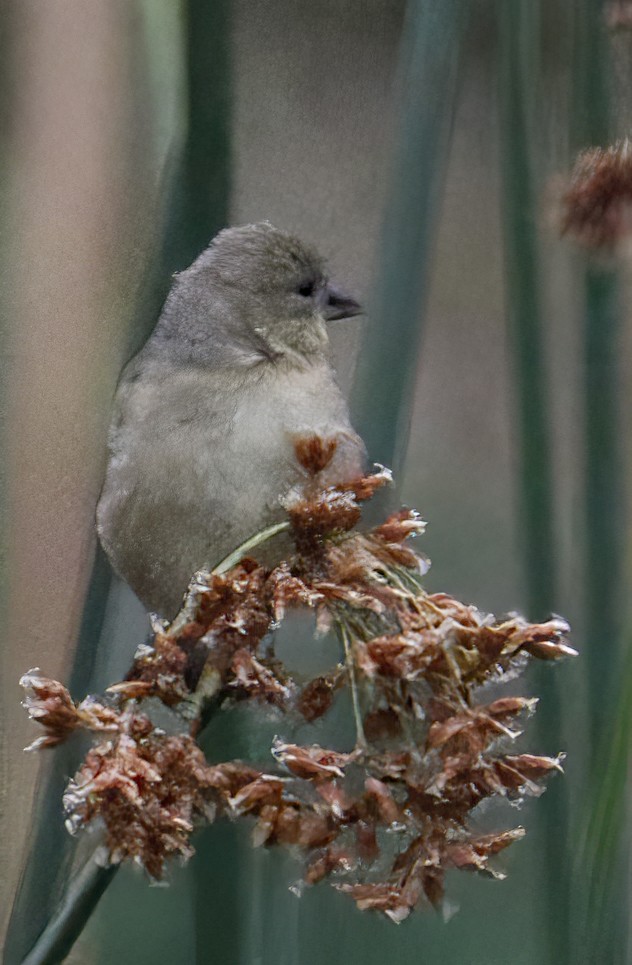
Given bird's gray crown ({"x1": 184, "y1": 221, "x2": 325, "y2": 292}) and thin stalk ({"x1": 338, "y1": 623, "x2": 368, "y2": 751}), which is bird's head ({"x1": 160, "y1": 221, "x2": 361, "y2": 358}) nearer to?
bird's gray crown ({"x1": 184, "y1": 221, "x2": 325, "y2": 292})

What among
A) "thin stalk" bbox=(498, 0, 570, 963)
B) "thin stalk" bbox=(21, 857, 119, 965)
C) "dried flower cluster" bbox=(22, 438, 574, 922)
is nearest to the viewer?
"dried flower cluster" bbox=(22, 438, 574, 922)

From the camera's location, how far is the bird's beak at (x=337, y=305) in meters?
0.83

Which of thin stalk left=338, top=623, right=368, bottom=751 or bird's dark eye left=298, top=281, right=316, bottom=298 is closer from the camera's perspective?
thin stalk left=338, top=623, right=368, bottom=751

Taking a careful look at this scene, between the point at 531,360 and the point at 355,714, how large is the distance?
0.36 meters

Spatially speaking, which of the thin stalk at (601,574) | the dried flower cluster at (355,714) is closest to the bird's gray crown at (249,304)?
the dried flower cluster at (355,714)

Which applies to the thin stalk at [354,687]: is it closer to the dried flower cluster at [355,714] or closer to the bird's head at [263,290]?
the dried flower cluster at [355,714]

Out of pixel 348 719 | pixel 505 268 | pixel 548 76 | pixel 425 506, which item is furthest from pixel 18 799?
pixel 548 76

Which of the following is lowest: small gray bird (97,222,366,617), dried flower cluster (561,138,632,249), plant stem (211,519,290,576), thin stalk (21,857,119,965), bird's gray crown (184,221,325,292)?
thin stalk (21,857,119,965)

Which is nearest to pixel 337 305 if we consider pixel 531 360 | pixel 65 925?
pixel 531 360

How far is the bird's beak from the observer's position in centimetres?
83

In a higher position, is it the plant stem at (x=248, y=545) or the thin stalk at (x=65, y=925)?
the plant stem at (x=248, y=545)

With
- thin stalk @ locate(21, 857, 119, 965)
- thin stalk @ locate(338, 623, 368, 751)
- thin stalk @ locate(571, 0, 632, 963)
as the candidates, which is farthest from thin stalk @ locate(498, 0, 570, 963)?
thin stalk @ locate(21, 857, 119, 965)

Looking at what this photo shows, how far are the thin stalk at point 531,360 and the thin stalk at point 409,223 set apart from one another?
0.05 meters

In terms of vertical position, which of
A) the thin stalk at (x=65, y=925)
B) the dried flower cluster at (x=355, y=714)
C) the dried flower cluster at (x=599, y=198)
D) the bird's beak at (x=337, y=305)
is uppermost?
the dried flower cluster at (x=599, y=198)
